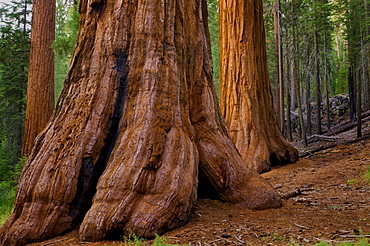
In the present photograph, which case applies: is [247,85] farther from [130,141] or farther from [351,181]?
[130,141]

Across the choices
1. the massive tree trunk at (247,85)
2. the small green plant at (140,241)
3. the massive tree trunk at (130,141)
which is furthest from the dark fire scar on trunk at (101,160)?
the massive tree trunk at (247,85)

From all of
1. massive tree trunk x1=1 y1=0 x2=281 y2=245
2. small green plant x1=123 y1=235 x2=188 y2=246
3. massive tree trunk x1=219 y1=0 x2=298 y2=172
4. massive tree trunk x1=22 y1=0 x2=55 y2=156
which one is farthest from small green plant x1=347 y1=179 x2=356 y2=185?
massive tree trunk x1=22 y1=0 x2=55 y2=156

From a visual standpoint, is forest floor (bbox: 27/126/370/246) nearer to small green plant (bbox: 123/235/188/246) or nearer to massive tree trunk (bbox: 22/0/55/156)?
small green plant (bbox: 123/235/188/246)

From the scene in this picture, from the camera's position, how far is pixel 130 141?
3.57 metres

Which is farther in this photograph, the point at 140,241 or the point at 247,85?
the point at 247,85

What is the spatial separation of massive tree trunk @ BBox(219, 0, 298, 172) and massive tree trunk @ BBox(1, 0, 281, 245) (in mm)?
4434

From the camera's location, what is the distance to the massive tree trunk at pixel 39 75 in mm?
9227

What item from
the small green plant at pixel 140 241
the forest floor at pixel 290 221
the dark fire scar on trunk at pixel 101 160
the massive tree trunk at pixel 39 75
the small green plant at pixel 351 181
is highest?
the massive tree trunk at pixel 39 75

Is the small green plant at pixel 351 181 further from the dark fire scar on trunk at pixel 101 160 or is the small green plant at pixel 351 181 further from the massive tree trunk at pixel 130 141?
the dark fire scar on trunk at pixel 101 160

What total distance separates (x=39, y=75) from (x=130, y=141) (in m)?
7.09

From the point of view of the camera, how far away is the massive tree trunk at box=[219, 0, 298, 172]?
8984 mm

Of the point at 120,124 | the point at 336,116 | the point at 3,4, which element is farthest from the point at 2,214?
the point at 336,116

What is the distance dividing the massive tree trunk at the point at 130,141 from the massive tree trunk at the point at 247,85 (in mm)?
4434

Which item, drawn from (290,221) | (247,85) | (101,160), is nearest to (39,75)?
(247,85)
